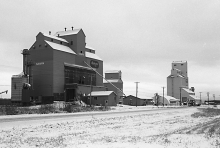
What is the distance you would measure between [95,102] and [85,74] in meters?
10.9

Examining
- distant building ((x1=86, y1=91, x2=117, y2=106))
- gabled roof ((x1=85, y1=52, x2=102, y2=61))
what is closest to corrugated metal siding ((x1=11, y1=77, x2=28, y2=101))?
distant building ((x1=86, y1=91, x2=117, y2=106))

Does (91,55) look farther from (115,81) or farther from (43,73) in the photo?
(115,81)

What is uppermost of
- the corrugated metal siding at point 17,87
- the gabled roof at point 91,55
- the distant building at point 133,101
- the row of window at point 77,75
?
the gabled roof at point 91,55

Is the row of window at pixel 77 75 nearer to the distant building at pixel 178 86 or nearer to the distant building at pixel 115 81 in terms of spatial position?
the distant building at pixel 115 81

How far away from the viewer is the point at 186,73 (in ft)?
523


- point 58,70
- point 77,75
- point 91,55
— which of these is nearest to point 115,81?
point 91,55

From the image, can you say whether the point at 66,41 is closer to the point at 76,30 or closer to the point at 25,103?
the point at 76,30

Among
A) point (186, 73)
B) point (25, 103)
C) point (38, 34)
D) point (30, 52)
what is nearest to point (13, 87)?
point (25, 103)

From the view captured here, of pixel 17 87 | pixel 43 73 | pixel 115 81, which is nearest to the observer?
pixel 17 87

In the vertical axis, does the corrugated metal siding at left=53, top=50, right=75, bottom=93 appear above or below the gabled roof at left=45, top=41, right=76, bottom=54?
below

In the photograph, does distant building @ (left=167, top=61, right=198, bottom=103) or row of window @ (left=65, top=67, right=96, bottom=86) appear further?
distant building @ (left=167, top=61, right=198, bottom=103)

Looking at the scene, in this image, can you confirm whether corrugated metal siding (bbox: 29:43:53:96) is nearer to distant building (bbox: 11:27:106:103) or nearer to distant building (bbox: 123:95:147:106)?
distant building (bbox: 11:27:106:103)

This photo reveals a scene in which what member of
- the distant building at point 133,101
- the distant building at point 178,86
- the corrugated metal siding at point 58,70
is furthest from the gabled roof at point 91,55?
the distant building at point 178,86

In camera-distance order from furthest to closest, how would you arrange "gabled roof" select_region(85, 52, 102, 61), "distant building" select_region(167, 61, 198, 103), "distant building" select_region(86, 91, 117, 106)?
"distant building" select_region(167, 61, 198, 103) → "gabled roof" select_region(85, 52, 102, 61) → "distant building" select_region(86, 91, 117, 106)
